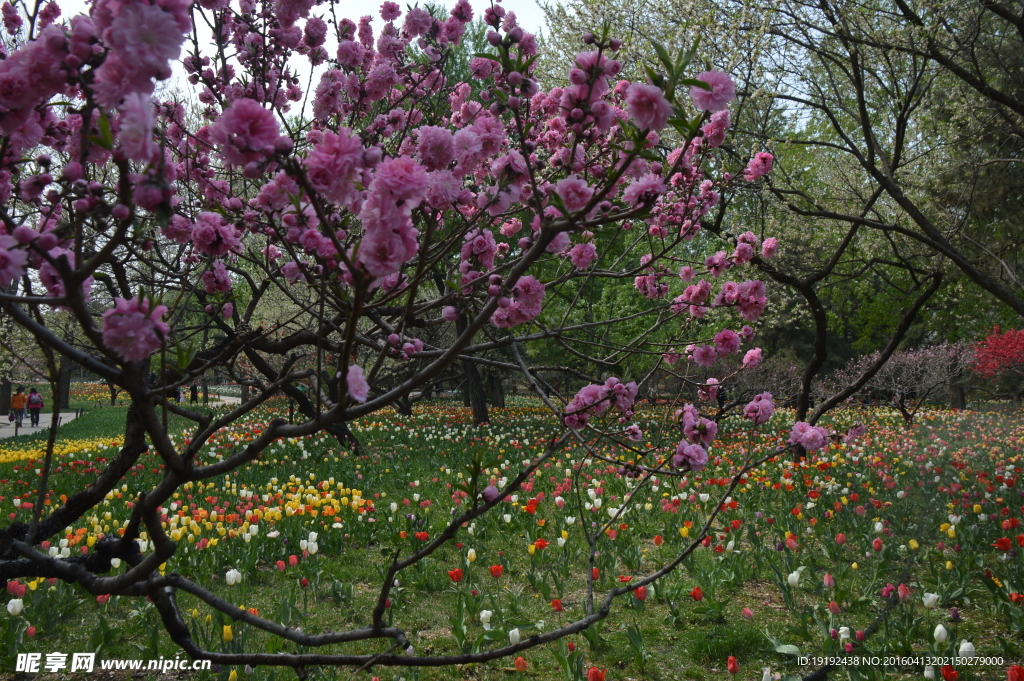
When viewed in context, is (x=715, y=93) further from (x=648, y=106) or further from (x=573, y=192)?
(x=573, y=192)

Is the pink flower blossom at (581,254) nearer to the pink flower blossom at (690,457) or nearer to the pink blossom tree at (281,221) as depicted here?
the pink blossom tree at (281,221)

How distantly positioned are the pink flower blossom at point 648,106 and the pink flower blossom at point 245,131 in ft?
2.48

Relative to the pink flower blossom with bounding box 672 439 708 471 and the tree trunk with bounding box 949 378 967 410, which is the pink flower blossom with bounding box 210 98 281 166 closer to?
the pink flower blossom with bounding box 672 439 708 471

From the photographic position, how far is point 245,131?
1243mm

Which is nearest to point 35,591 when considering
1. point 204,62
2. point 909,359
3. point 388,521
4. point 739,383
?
point 388,521

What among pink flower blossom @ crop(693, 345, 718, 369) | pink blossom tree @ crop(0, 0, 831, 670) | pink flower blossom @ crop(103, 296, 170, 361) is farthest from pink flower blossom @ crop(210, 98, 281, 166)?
pink flower blossom @ crop(693, 345, 718, 369)

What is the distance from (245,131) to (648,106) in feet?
2.80

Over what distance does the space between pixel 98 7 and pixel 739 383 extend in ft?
60.1

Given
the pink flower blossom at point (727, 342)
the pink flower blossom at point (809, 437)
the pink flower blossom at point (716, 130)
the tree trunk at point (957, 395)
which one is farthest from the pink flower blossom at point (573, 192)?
the tree trunk at point (957, 395)

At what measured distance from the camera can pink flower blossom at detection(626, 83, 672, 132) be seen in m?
1.33

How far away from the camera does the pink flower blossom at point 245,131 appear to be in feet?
4.01

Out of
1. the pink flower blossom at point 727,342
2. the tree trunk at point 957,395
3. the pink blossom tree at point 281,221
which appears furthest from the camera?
the tree trunk at point 957,395

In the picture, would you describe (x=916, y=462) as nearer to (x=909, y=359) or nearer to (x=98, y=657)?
(x=98, y=657)

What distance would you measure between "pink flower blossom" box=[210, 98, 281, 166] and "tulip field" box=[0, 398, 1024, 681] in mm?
768
